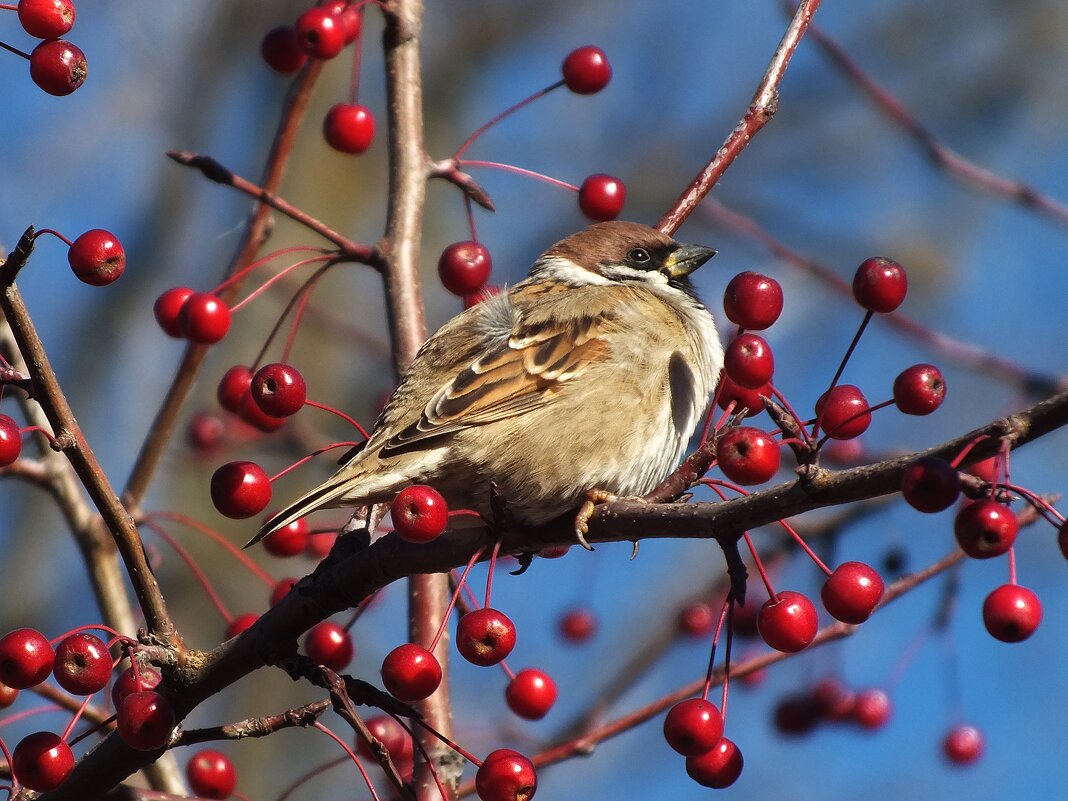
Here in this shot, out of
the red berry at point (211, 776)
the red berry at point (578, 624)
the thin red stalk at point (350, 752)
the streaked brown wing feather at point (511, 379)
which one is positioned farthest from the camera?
the red berry at point (578, 624)

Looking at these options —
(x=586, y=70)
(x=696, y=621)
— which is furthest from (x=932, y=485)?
(x=696, y=621)

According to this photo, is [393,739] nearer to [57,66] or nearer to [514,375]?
[514,375]

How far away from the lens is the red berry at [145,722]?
2.27 m

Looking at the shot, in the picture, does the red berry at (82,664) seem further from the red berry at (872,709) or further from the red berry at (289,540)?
the red berry at (872,709)

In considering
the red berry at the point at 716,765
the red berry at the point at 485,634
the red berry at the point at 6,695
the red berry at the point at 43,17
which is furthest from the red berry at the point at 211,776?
the red berry at the point at 43,17

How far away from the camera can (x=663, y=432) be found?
3529 mm

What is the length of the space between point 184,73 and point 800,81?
483 cm

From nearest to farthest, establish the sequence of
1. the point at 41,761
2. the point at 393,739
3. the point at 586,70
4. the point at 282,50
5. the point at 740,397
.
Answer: the point at 41,761 → the point at 740,397 → the point at 393,739 → the point at 282,50 → the point at 586,70

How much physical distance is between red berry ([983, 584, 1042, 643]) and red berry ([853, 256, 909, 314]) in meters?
0.57

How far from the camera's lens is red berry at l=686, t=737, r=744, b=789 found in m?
2.62

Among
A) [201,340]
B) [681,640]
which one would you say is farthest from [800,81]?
[201,340]

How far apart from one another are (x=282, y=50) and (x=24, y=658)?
80.4 inches

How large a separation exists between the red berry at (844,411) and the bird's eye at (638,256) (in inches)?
72.0

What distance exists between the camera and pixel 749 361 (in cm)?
262
